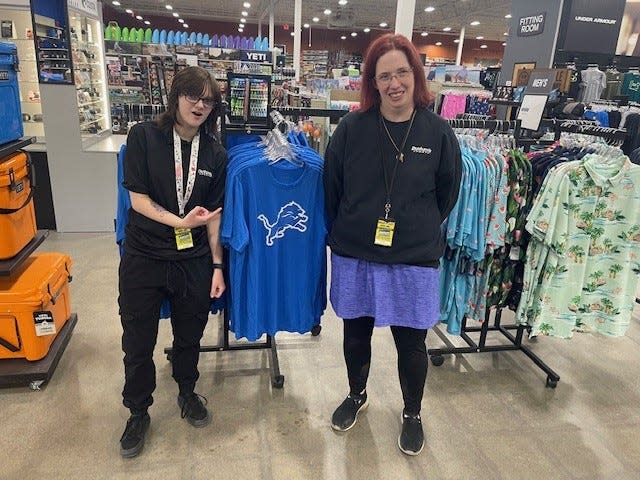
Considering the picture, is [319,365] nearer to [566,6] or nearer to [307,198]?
[307,198]

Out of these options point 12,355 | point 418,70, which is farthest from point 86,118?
point 418,70

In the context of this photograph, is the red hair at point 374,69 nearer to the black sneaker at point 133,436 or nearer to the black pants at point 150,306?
the black pants at point 150,306

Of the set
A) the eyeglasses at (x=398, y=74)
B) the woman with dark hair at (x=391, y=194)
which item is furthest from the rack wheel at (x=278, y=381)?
the eyeglasses at (x=398, y=74)

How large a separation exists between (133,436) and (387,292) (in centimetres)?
127

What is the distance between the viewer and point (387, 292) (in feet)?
6.26

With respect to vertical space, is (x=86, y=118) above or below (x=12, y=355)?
above

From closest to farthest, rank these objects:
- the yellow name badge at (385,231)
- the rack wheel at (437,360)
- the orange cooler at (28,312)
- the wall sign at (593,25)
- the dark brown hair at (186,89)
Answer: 1. the dark brown hair at (186,89)
2. the yellow name badge at (385,231)
3. the orange cooler at (28,312)
4. the rack wheel at (437,360)
5. the wall sign at (593,25)

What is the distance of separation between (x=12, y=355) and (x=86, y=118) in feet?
11.0

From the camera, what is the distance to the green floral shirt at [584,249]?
2.22m

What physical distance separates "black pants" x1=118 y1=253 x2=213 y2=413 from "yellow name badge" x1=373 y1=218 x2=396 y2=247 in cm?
73

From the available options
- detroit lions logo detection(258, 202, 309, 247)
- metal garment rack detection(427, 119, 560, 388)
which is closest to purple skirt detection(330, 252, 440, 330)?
detroit lions logo detection(258, 202, 309, 247)

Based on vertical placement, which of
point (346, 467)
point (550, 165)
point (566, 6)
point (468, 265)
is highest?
point (566, 6)

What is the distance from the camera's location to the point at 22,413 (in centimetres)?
225

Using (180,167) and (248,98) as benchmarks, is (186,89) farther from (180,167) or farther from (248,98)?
(248,98)
